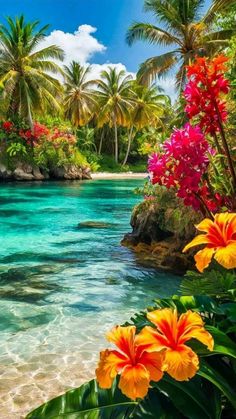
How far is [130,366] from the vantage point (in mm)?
1220

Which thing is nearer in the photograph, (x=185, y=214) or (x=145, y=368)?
(x=145, y=368)

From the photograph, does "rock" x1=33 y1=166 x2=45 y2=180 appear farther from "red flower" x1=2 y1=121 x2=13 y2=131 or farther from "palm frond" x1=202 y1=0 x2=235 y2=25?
"palm frond" x1=202 y1=0 x2=235 y2=25

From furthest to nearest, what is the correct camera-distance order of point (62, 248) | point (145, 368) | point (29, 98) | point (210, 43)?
point (29, 98)
point (210, 43)
point (62, 248)
point (145, 368)

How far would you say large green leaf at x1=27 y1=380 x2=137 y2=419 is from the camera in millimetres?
1579

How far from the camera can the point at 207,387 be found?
1680mm

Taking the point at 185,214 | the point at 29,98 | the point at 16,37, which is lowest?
the point at 185,214

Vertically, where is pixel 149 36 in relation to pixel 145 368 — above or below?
above

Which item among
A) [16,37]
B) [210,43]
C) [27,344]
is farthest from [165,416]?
[16,37]

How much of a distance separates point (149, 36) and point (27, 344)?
22.7 m

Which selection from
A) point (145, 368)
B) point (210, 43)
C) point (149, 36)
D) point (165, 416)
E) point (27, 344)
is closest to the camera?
point (145, 368)

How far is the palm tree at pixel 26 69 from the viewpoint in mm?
30266

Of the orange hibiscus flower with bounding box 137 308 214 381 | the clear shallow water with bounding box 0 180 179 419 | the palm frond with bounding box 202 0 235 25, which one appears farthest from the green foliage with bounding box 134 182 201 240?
the palm frond with bounding box 202 0 235 25

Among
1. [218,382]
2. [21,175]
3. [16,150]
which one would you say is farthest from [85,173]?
[218,382]

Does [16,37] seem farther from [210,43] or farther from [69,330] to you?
[69,330]
